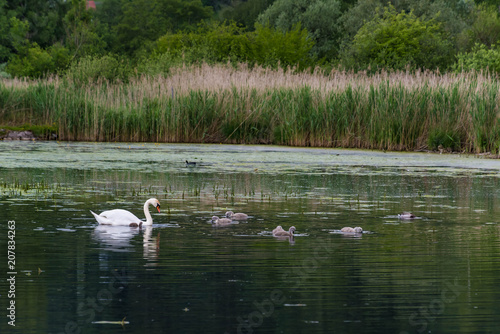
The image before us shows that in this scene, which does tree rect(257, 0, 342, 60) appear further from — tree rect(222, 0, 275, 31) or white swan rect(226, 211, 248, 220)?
white swan rect(226, 211, 248, 220)

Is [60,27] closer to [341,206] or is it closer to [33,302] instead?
[341,206]

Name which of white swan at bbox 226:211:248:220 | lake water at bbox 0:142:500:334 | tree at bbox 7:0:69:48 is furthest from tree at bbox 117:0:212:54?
white swan at bbox 226:211:248:220

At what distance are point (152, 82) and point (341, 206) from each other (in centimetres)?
1903

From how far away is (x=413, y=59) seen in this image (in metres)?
39.3

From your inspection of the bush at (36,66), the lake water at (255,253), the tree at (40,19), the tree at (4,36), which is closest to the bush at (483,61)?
the lake water at (255,253)

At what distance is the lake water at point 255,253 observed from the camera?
684cm

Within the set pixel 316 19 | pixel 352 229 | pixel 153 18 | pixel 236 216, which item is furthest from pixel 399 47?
pixel 153 18

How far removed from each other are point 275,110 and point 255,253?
60.0 feet

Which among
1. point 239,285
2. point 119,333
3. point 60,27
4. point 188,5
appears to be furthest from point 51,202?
point 188,5

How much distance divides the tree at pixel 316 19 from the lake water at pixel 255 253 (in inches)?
1648

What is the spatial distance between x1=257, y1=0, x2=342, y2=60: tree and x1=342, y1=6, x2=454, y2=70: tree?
17.3 meters

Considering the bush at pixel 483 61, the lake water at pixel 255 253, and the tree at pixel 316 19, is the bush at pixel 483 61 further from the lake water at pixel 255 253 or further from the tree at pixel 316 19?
the tree at pixel 316 19

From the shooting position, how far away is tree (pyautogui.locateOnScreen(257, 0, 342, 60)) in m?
60.6

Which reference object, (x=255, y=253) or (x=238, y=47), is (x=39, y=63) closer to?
(x=238, y=47)
